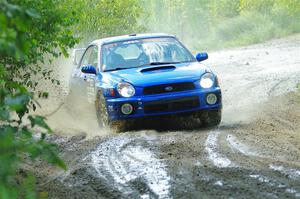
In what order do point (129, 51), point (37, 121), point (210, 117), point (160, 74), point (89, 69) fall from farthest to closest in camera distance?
point (129, 51) < point (89, 69) < point (210, 117) < point (160, 74) < point (37, 121)

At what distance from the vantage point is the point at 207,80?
9.60m

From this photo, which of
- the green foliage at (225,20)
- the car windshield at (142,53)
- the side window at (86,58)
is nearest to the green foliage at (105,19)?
the green foliage at (225,20)

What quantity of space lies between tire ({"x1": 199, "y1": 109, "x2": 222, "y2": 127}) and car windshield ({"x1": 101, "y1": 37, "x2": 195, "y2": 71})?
1118 mm

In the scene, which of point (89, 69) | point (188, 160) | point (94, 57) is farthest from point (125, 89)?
point (188, 160)

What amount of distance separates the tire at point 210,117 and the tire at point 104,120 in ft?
3.65

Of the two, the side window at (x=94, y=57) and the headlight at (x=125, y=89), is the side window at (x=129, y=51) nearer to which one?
the side window at (x=94, y=57)

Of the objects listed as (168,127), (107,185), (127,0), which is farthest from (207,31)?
(107,185)

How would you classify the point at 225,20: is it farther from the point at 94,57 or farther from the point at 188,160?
the point at 188,160

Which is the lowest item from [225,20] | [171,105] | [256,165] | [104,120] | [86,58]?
[256,165]

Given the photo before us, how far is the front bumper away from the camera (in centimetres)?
930

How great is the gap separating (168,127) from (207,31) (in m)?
52.4

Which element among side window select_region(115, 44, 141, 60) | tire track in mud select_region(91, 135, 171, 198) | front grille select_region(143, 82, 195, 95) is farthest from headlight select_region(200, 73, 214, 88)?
tire track in mud select_region(91, 135, 171, 198)

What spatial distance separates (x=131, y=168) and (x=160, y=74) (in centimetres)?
308

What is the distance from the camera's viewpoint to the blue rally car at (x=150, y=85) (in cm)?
934
